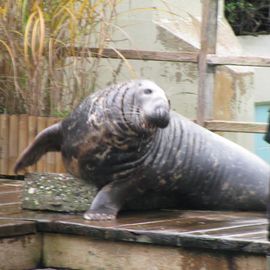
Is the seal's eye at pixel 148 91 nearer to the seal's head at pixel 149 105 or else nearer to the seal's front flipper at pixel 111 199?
the seal's head at pixel 149 105

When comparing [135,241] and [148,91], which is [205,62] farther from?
[135,241]

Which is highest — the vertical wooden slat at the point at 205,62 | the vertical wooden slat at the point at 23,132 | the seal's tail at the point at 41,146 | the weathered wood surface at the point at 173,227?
the vertical wooden slat at the point at 205,62

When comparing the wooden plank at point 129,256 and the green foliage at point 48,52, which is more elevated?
the green foliage at point 48,52

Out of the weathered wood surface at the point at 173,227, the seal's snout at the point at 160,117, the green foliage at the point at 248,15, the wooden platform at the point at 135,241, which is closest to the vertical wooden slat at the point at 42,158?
the weathered wood surface at the point at 173,227

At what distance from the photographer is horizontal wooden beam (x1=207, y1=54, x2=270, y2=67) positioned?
8.22 m

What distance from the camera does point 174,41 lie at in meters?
9.21

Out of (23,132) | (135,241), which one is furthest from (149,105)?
(23,132)

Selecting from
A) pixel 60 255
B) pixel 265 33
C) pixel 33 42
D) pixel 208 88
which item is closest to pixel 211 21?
pixel 208 88

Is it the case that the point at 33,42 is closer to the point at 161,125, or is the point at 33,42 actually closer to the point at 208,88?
the point at 208,88

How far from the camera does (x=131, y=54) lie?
8633 mm

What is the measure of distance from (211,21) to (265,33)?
2.64 meters

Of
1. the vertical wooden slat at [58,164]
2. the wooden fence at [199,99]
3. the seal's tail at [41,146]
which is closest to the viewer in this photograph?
the seal's tail at [41,146]

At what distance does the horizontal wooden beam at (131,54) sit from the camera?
8273 mm

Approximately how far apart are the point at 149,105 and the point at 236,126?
2.59m
